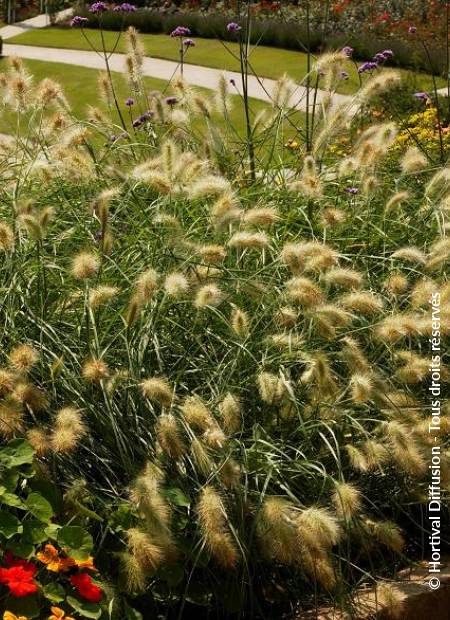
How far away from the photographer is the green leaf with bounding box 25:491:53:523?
8.64 feet

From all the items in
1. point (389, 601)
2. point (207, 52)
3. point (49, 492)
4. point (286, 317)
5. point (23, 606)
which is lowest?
point (207, 52)

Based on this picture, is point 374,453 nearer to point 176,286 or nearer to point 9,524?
point 176,286

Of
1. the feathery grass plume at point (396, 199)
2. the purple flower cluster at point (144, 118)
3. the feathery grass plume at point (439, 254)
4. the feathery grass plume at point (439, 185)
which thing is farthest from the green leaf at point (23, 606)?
the purple flower cluster at point (144, 118)

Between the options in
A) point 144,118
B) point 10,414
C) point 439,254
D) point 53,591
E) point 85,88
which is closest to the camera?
point 53,591

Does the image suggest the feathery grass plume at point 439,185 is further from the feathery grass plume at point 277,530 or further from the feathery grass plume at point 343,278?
the feathery grass plume at point 277,530

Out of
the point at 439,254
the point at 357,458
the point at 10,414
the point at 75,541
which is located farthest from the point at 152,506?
the point at 439,254

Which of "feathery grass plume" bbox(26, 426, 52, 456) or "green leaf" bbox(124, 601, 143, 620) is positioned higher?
"feathery grass plume" bbox(26, 426, 52, 456)

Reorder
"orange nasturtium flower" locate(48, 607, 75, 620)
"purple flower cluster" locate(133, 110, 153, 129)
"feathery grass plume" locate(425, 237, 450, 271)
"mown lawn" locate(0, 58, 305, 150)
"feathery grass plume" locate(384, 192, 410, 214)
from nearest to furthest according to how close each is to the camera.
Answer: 1. "orange nasturtium flower" locate(48, 607, 75, 620)
2. "feathery grass plume" locate(425, 237, 450, 271)
3. "feathery grass plume" locate(384, 192, 410, 214)
4. "purple flower cluster" locate(133, 110, 153, 129)
5. "mown lawn" locate(0, 58, 305, 150)

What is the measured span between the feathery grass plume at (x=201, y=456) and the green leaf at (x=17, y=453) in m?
0.39

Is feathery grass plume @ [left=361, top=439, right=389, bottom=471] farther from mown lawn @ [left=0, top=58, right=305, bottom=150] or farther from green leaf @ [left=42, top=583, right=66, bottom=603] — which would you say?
mown lawn @ [left=0, top=58, right=305, bottom=150]

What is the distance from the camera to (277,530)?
2570mm

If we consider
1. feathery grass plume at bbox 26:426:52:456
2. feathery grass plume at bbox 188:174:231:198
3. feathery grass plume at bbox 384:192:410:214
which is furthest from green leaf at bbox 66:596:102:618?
feathery grass plume at bbox 384:192:410:214

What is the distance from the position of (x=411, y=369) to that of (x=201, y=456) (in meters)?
0.73

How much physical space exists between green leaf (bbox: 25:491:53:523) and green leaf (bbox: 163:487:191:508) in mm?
289
